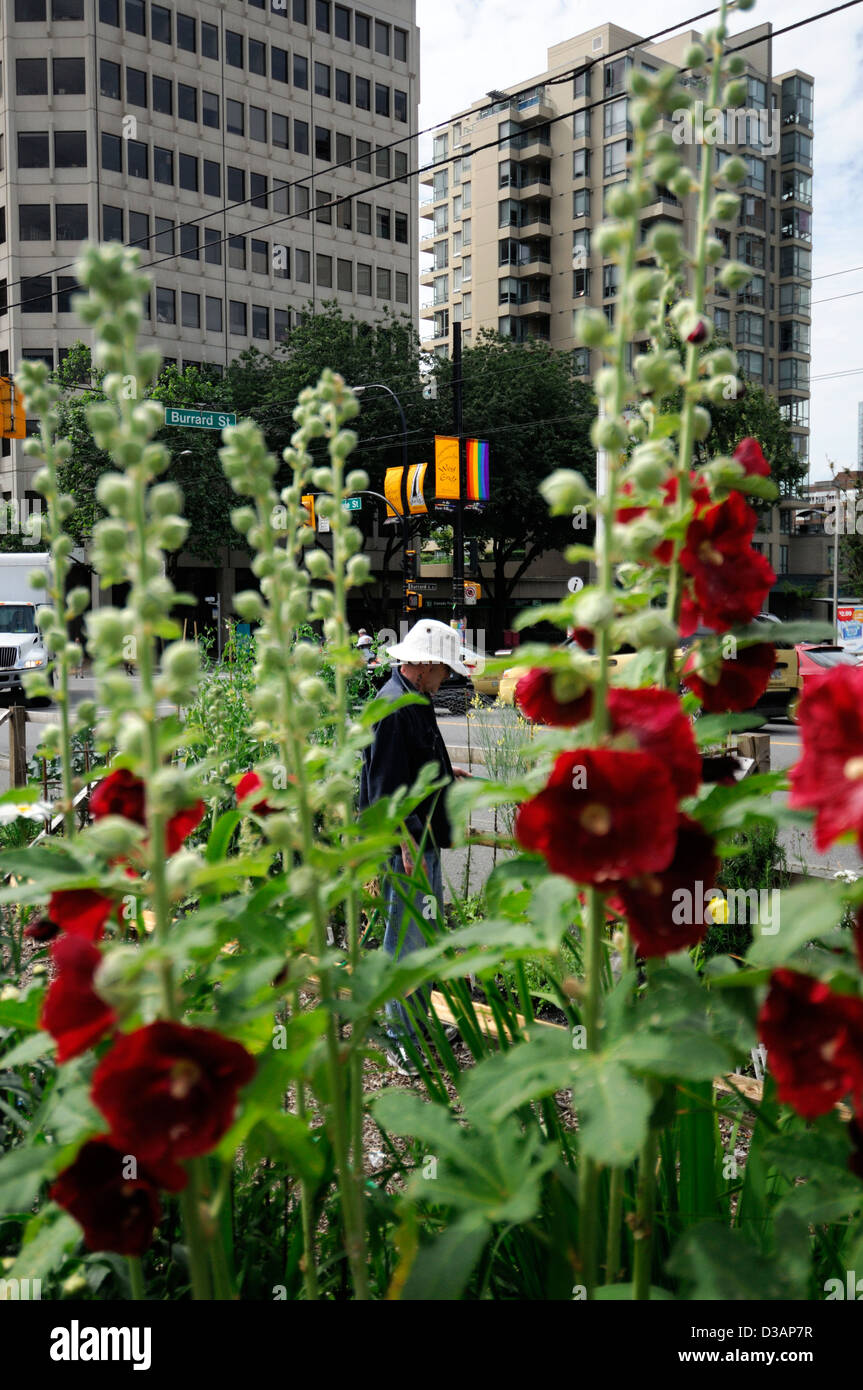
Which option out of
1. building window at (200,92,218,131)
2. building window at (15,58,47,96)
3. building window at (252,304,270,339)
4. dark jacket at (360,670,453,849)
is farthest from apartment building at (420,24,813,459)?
dark jacket at (360,670,453,849)

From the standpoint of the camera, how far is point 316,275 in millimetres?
53188

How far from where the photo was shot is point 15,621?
2453cm

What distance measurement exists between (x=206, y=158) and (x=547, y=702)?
184 ft

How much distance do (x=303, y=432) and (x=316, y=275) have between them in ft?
184

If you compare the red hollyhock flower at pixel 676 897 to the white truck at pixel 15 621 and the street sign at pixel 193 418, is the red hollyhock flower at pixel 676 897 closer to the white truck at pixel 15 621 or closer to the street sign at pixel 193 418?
the street sign at pixel 193 418

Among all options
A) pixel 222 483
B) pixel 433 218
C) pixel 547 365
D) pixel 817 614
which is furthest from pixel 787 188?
pixel 222 483

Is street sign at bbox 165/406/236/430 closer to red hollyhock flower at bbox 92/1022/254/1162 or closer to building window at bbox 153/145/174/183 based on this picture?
red hollyhock flower at bbox 92/1022/254/1162

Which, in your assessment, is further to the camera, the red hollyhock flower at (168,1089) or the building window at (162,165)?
the building window at (162,165)

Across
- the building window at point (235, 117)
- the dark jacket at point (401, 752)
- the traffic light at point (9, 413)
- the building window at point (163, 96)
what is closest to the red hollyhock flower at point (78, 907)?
the dark jacket at point (401, 752)

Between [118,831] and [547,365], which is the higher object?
[547,365]

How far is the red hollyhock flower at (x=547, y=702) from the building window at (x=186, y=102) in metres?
56.2

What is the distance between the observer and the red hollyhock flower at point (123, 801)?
1.21 meters

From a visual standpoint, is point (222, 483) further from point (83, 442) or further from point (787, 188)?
point (787, 188)

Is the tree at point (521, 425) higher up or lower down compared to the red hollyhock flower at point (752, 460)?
higher up
